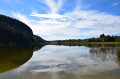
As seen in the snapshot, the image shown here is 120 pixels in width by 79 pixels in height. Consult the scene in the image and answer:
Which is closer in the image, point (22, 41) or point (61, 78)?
point (61, 78)

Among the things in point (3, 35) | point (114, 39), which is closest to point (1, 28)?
point (3, 35)

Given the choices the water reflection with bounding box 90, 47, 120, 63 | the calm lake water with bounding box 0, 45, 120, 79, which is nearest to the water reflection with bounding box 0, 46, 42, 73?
the calm lake water with bounding box 0, 45, 120, 79

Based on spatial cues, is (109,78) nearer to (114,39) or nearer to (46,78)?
(46,78)

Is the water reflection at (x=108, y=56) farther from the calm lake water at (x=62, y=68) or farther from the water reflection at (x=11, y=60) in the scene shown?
the water reflection at (x=11, y=60)

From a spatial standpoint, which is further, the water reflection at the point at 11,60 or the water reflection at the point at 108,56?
the water reflection at the point at 108,56

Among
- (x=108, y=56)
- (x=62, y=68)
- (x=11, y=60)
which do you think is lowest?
(x=62, y=68)

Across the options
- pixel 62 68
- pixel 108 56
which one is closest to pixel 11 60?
pixel 62 68

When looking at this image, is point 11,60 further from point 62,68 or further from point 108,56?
point 108,56

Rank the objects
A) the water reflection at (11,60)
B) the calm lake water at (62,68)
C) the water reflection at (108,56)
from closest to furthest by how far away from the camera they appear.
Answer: the calm lake water at (62,68), the water reflection at (11,60), the water reflection at (108,56)

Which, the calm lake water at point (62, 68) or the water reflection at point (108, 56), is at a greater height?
the water reflection at point (108, 56)

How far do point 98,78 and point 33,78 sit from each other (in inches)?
228

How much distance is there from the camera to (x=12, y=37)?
13400cm

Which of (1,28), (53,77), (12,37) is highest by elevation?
(1,28)

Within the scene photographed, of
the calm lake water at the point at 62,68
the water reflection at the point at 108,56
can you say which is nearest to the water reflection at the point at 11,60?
the calm lake water at the point at 62,68
